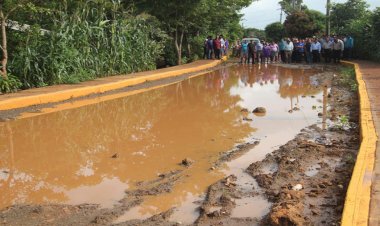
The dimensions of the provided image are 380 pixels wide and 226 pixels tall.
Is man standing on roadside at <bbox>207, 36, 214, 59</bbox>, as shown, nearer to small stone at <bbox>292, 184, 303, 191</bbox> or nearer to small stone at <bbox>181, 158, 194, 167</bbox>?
small stone at <bbox>181, 158, 194, 167</bbox>

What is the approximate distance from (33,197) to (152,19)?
16.8 m

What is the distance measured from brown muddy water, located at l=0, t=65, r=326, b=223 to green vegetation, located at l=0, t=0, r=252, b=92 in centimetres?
252

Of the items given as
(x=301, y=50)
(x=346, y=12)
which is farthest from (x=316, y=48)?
(x=346, y=12)

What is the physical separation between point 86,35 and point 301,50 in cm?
1330

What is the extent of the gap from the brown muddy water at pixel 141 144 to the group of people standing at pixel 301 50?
36.0 feet

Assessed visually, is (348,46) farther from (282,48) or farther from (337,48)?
(282,48)

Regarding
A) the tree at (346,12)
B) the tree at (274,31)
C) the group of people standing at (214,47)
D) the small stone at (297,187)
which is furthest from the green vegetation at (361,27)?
the small stone at (297,187)

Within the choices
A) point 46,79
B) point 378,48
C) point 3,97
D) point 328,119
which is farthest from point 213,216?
point 378,48

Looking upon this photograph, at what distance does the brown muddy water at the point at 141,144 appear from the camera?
5.04m

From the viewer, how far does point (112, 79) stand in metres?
14.5

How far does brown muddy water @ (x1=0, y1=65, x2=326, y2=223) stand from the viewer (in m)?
5.04

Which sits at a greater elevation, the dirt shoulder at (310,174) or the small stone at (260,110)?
the dirt shoulder at (310,174)

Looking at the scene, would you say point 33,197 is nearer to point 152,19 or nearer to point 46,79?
point 46,79

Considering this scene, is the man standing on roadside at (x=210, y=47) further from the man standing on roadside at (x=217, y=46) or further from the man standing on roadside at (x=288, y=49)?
the man standing on roadside at (x=288, y=49)
